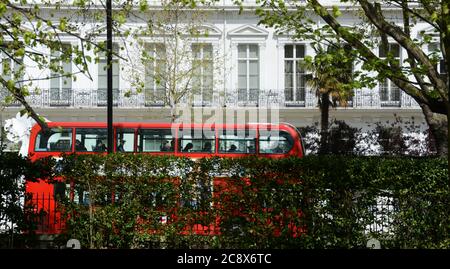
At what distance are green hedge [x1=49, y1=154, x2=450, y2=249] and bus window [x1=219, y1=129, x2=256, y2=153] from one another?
7.68 meters

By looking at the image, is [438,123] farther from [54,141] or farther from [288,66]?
[288,66]

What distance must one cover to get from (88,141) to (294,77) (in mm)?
16556

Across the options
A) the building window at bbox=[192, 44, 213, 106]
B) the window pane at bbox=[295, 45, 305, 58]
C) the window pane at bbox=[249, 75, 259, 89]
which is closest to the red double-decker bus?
the building window at bbox=[192, 44, 213, 106]

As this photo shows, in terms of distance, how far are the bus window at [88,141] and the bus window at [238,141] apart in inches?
145

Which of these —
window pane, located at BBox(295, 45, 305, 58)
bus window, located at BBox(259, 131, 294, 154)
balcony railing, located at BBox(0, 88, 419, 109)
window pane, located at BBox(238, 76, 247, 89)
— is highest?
window pane, located at BBox(295, 45, 305, 58)

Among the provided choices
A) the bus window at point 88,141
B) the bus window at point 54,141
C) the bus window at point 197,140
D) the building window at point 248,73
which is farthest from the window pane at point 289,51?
the bus window at point 54,141

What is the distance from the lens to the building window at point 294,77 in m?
34.7

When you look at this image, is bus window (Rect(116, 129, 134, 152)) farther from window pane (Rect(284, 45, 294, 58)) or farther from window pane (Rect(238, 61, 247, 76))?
window pane (Rect(284, 45, 294, 58))

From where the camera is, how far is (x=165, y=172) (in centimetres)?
1276

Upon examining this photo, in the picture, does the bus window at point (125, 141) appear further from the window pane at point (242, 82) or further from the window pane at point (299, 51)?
the window pane at point (299, 51)

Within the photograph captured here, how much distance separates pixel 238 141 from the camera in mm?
20547

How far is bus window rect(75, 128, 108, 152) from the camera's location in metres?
20.6

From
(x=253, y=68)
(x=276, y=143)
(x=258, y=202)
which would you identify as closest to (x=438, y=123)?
(x=276, y=143)

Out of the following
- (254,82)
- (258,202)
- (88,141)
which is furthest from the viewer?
(254,82)
